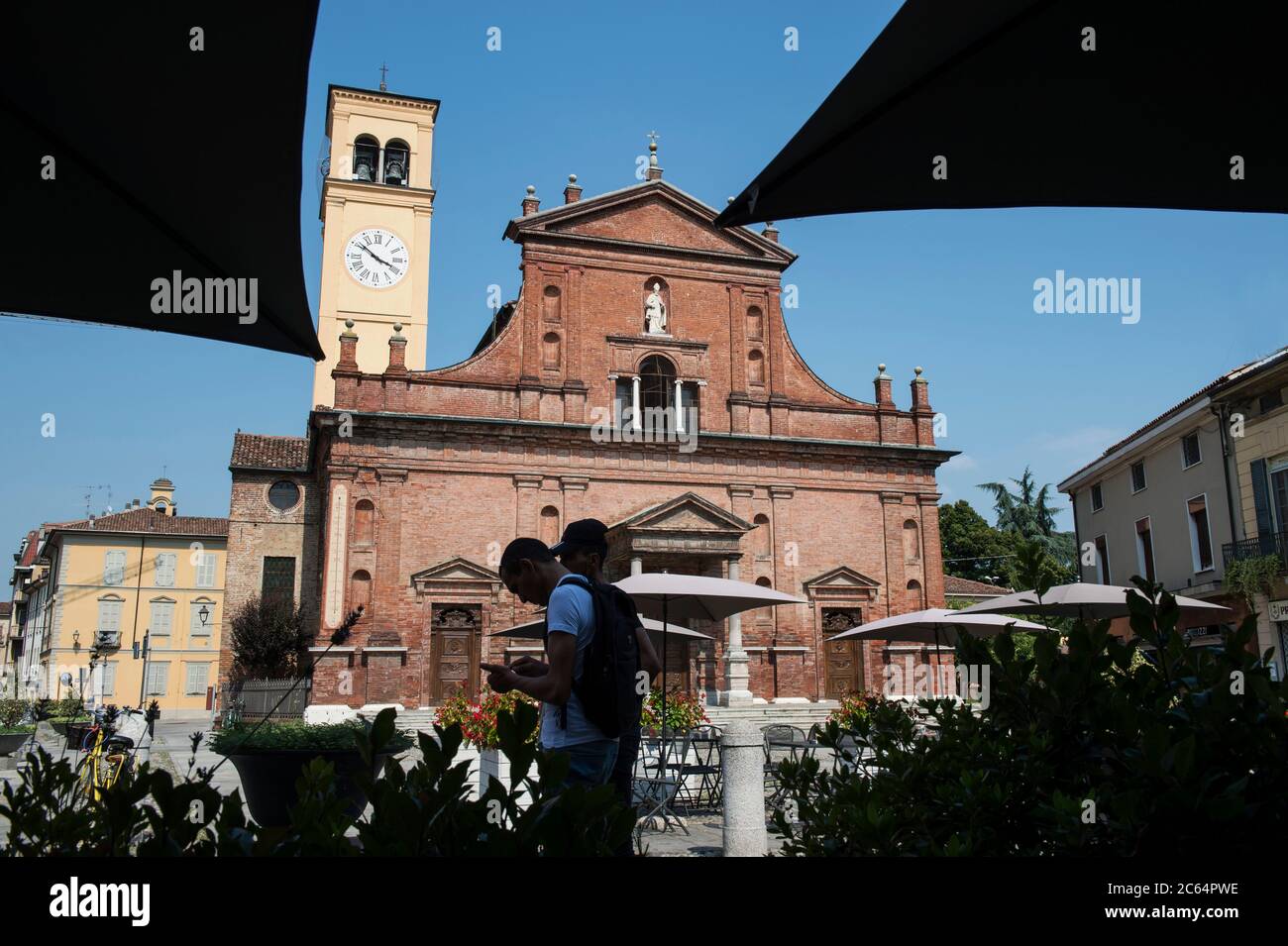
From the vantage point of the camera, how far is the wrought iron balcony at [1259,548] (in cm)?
2192

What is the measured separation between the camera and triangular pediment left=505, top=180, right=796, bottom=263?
2775 centimetres

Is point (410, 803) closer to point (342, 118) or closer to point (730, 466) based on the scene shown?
point (730, 466)

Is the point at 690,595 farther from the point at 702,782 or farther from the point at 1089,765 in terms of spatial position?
the point at 1089,765

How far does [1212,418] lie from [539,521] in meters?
17.6

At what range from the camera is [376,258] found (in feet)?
117

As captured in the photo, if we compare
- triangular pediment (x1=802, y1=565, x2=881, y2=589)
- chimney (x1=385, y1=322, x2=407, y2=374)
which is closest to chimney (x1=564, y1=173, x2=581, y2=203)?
chimney (x1=385, y1=322, x2=407, y2=374)

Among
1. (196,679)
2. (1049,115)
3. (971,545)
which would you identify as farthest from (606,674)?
(971,545)

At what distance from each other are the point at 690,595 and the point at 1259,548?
54.7 feet

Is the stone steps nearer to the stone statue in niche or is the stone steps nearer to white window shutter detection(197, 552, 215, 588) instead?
the stone statue in niche

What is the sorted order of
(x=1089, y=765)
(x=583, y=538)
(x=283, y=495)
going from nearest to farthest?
(x=1089, y=765)
(x=583, y=538)
(x=283, y=495)

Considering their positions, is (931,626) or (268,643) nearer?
(931,626)

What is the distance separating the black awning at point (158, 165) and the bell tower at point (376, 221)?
31.7 m

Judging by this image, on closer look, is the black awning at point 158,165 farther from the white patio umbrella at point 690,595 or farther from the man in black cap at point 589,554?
the white patio umbrella at point 690,595

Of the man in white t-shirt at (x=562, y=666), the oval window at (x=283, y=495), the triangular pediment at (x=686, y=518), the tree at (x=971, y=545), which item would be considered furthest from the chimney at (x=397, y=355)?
the tree at (x=971, y=545)
